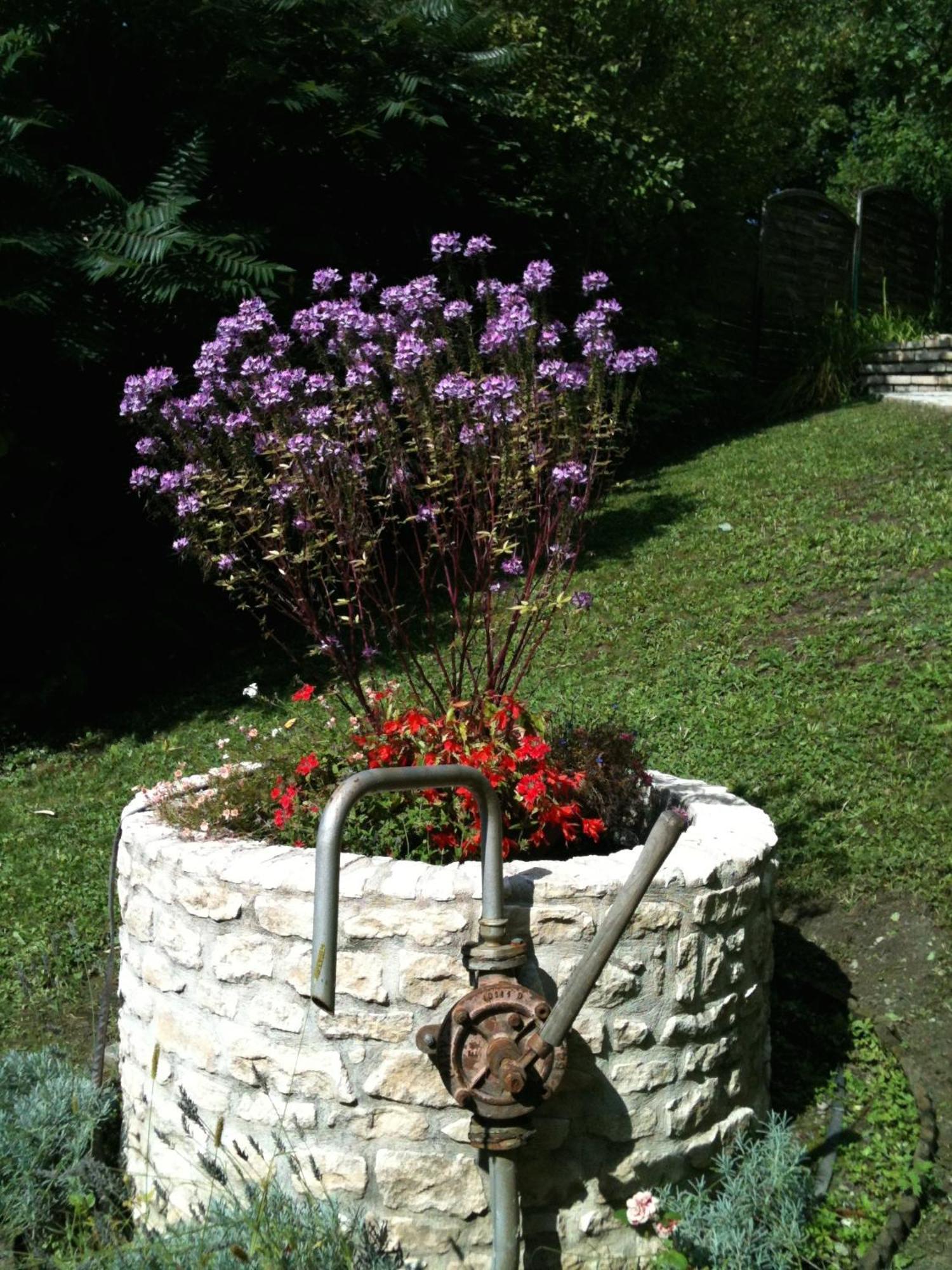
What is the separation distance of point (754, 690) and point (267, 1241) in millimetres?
3796

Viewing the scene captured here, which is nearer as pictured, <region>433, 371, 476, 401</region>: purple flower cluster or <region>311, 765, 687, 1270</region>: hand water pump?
<region>311, 765, 687, 1270</region>: hand water pump

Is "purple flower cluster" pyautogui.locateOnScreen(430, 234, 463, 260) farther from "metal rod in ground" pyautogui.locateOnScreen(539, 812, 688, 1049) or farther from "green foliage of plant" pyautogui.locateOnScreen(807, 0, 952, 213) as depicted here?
"green foliage of plant" pyautogui.locateOnScreen(807, 0, 952, 213)

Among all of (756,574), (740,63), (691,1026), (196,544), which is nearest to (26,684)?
(196,544)

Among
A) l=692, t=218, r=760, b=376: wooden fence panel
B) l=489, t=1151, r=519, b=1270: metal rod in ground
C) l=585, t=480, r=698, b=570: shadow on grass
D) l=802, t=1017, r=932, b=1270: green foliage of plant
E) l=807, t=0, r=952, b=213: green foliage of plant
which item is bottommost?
l=802, t=1017, r=932, b=1270: green foliage of plant

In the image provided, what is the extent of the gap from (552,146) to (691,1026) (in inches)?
308

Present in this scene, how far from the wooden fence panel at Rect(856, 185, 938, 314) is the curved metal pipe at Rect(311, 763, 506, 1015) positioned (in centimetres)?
1117

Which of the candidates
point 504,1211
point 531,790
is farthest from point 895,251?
point 504,1211

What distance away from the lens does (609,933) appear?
2.77m

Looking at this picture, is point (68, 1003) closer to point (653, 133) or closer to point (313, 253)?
point (313, 253)

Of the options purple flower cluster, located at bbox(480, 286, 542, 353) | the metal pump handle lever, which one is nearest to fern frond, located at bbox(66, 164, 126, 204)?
purple flower cluster, located at bbox(480, 286, 542, 353)

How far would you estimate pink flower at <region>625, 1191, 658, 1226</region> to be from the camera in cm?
292

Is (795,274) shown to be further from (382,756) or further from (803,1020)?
(382,756)

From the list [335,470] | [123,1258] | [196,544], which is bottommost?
[123,1258]

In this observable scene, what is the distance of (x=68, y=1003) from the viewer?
4.65 m
